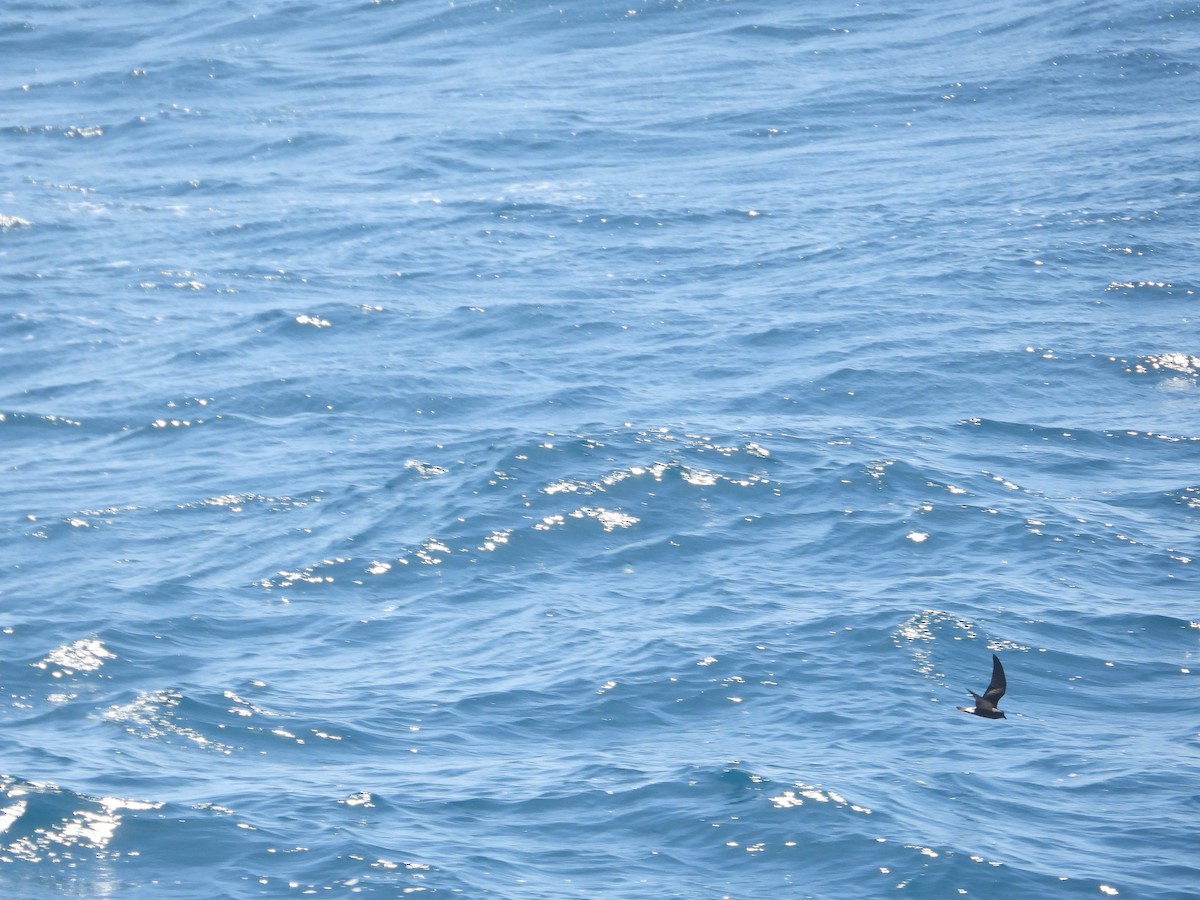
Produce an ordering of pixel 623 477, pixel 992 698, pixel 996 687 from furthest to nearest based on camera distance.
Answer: pixel 623 477, pixel 992 698, pixel 996 687

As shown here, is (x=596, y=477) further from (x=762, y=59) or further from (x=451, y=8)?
(x=451, y=8)

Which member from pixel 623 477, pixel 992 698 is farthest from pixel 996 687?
pixel 623 477

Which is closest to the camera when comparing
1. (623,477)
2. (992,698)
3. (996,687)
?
(996,687)

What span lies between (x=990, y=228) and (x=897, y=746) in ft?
70.4

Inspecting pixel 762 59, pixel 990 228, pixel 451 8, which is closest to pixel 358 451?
pixel 990 228

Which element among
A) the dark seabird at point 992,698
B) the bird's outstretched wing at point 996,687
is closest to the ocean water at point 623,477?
the dark seabird at point 992,698

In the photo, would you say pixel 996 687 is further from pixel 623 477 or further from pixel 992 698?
pixel 623 477

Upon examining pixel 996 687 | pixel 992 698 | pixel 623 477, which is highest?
pixel 996 687

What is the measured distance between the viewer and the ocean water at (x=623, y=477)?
62.1 ft

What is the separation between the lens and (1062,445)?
28828 millimetres

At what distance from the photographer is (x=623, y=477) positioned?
28.0 metres

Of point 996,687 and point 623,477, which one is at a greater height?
point 996,687

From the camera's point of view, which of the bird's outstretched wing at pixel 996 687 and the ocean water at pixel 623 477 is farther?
the ocean water at pixel 623 477

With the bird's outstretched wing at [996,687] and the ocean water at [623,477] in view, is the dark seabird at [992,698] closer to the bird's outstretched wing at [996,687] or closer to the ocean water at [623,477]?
the bird's outstretched wing at [996,687]
